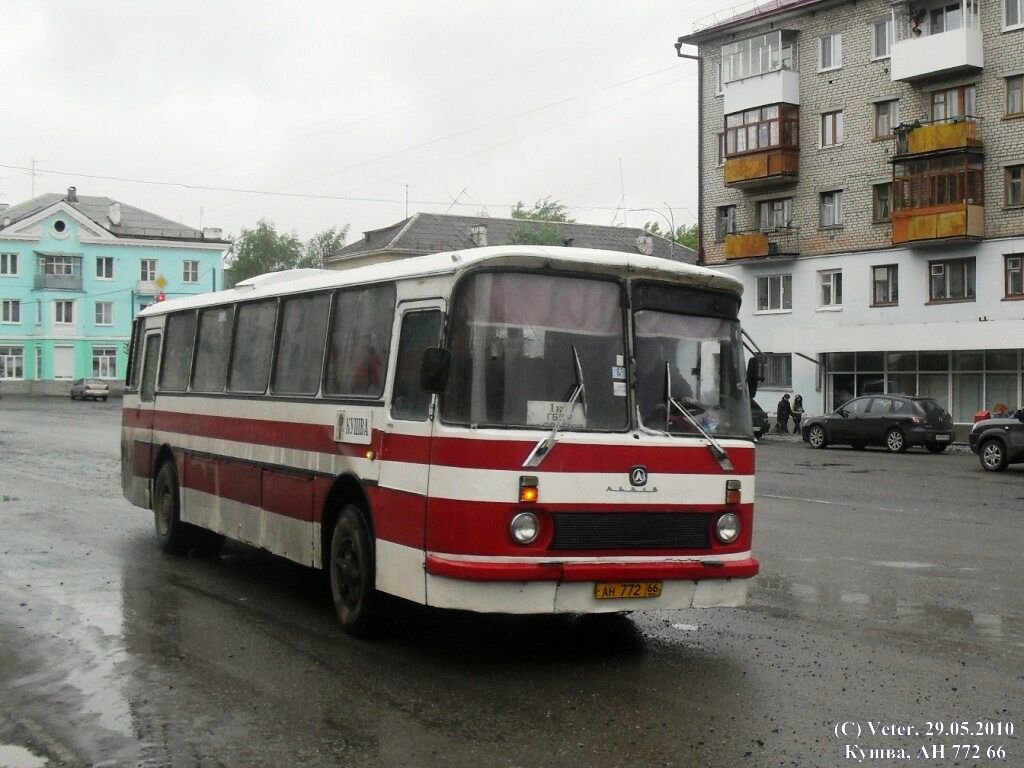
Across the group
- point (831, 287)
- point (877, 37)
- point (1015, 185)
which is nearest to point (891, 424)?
point (1015, 185)

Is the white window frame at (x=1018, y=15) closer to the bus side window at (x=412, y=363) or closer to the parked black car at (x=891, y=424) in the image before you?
the parked black car at (x=891, y=424)

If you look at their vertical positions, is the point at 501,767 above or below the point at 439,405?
below

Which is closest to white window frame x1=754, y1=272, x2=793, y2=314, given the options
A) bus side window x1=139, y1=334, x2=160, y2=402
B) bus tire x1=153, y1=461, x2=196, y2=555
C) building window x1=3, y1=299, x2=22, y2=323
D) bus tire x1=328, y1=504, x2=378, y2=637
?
bus side window x1=139, y1=334, x2=160, y2=402

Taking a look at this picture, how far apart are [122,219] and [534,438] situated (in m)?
94.9

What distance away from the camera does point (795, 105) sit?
49.8 metres

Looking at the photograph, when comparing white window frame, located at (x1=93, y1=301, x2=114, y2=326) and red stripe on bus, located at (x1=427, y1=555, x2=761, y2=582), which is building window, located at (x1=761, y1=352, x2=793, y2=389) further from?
white window frame, located at (x1=93, y1=301, x2=114, y2=326)

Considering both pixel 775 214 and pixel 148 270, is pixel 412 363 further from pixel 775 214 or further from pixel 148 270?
pixel 148 270

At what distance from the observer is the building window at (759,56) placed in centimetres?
4966

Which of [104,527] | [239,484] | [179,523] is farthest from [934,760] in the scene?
[104,527]

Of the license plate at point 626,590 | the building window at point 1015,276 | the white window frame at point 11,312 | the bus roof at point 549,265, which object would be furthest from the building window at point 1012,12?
the white window frame at point 11,312

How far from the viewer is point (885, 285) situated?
152 feet

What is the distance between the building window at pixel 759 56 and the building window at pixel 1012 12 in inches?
349

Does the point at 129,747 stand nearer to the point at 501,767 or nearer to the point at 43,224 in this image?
the point at 501,767

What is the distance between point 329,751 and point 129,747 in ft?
3.14
